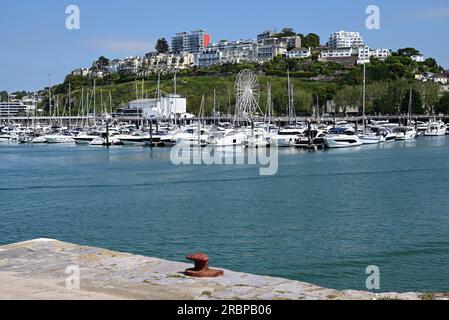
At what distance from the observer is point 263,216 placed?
24594 millimetres

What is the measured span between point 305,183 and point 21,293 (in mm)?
28026

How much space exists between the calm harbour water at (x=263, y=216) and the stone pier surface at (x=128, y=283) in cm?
483

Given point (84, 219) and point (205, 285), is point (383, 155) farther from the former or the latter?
point (205, 285)

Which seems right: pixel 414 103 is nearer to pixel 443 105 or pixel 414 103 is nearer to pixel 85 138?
pixel 443 105

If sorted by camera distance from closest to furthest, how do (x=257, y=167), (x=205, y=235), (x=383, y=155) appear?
(x=205, y=235), (x=257, y=167), (x=383, y=155)

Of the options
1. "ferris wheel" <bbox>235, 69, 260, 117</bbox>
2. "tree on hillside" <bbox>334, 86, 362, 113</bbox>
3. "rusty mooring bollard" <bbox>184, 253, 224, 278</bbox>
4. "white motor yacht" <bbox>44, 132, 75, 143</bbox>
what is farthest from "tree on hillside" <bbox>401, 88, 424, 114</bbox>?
"rusty mooring bollard" <bbox>184, 253, 224, 278</bbox>

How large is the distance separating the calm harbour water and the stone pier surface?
483 cm

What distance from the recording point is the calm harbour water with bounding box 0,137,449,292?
16.9m

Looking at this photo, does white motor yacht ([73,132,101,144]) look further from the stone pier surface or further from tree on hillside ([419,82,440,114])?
the stone pier surface

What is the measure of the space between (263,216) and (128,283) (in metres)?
14.8

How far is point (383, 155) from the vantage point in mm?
59125
